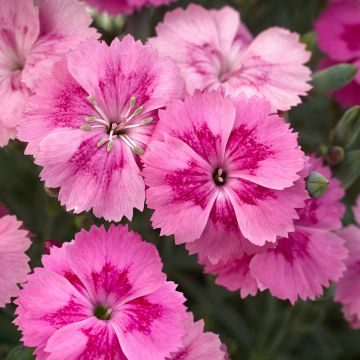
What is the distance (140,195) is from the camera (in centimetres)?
100

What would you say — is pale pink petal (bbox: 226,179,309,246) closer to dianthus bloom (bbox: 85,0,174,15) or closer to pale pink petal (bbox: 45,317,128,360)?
pale pink petal (bbox: 45,317,128,360)

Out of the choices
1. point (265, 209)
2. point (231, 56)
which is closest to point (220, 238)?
point (265, 209)

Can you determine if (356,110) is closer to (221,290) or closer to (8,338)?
(221,290)

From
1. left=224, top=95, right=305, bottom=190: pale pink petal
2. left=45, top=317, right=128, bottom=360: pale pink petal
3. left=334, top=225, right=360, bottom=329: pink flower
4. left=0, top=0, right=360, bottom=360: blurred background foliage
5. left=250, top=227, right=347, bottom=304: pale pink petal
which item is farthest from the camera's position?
left=0, top=0, right=360, bottom=360: blurred background foliage

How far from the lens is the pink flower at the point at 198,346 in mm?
1000

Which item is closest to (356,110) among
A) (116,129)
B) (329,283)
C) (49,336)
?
(329,283)

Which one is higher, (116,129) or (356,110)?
(116,129)

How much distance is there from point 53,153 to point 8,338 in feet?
1.94

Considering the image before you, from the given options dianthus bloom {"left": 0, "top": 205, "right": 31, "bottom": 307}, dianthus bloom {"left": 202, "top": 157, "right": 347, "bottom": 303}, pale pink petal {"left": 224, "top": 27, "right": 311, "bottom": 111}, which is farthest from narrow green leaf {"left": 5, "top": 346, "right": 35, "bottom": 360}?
pale pink petal {"left": 224, "top": 27, "right": 311, "bottom": 111}

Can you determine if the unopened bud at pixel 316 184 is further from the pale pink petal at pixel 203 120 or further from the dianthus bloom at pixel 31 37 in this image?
the dianthus bloom at pixel 31 37

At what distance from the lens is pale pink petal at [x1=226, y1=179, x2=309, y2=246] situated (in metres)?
0.99

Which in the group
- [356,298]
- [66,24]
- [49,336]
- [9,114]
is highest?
[66,24]

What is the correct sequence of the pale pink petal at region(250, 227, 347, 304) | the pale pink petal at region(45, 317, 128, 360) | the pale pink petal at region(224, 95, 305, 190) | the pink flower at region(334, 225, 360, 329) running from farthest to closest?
the pink flower at region(334, 225, 360, 329) < the pale pink petal at region(250, 227, 347, 304) < the pale pink petal at region(224, 95, 305, 190) < the pale pink petal at region(45, 317, 128, 360)

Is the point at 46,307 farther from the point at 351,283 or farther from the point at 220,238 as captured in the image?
the point at 351,283
